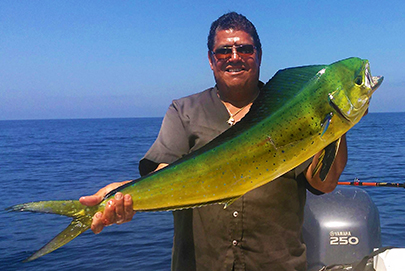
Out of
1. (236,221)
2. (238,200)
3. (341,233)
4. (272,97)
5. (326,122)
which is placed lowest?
(341,233)

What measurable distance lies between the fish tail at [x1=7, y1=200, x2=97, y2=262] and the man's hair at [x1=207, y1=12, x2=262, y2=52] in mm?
1368

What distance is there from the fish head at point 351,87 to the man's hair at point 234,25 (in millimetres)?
774

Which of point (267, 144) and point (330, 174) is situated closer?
point (267, 144)

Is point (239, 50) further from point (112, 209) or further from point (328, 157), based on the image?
point (112, 209)

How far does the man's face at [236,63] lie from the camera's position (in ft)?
8.52

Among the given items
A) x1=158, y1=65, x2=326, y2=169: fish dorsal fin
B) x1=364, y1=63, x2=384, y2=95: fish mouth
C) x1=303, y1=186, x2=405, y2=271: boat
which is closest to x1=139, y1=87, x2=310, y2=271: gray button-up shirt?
x1=158, y1=65, x2=326, y2=169: fish dorsal fin

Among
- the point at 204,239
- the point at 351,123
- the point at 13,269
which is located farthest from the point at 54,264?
the point at 351,123

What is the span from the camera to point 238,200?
2.69m

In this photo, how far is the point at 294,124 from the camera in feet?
6.47

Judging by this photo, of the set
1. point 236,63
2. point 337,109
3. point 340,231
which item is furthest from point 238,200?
point 340,231

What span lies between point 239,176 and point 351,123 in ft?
1.99

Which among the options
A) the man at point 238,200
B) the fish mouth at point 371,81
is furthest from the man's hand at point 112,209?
the fish mouth at point 371,81

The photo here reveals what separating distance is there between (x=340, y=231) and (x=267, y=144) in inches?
111

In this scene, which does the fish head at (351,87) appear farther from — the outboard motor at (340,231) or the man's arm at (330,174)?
the outboard motor at (340,231)
